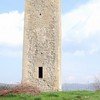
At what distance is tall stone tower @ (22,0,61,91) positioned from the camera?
2477 cm

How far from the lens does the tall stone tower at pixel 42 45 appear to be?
2477 cm

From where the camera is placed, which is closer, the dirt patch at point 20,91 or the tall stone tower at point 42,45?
the dirt patch at point 20,91

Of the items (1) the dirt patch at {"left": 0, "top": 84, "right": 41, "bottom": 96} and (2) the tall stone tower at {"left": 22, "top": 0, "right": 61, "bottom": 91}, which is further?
(2) the tall stone tower at {"left": 22, "top": 0, "right": 61, "bottom": 91}

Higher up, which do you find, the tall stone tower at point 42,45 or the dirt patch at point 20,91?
the tall stone tower at point 42,45

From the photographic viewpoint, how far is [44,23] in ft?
82.4

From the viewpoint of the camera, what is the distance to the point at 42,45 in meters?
25.0

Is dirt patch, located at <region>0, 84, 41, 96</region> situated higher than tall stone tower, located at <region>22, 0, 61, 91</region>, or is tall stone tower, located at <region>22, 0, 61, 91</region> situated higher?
tall stone tower, located at <region>22, 0, 61, 91</region>

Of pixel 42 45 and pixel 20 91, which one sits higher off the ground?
pixel 42 45

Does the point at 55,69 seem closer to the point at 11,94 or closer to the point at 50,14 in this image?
the point at 50,14

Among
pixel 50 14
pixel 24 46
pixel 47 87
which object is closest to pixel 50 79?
pixel 47 87

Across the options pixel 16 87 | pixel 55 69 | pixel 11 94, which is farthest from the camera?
pixel 55 69

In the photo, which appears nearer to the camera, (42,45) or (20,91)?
(20,91)

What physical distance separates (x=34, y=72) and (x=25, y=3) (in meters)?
5.39

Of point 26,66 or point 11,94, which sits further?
point 26,66
